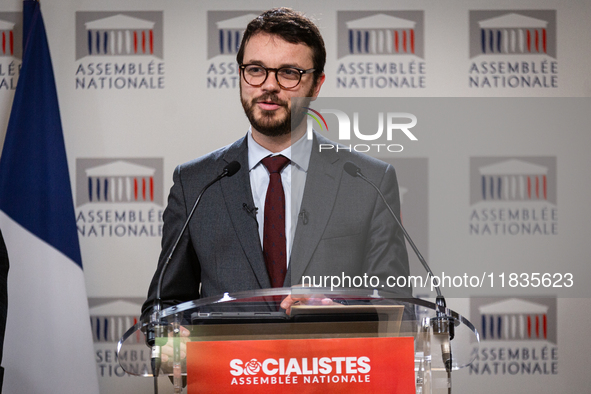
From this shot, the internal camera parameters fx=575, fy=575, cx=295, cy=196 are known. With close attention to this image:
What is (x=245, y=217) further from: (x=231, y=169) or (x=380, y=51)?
(x=380, y=51)

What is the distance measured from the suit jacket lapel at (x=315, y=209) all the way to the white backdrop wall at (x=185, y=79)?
1314mm

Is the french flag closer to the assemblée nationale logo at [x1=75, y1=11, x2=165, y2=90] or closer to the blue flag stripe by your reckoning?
the blue flag stripe

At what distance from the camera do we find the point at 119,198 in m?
Answer: 3.51

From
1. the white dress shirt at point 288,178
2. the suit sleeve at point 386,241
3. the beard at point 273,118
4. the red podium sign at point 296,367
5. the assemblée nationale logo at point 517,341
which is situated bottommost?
the assemblée nationale logo at point 517,341

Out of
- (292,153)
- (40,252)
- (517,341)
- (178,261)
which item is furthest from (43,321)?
(517,341)

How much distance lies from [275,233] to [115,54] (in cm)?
185

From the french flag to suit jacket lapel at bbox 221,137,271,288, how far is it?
4.32ft

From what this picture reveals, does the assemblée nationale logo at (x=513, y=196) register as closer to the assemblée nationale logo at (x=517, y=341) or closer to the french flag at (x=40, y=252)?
the assemblée nationale logo at (x=517, y=341)

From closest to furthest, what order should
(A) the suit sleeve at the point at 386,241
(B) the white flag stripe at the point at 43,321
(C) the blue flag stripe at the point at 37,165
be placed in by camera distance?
(A) the suit sleeve at the point at 386,241 < (B) the white flag stripe at the point at 43,321 < (C) the blue flag stripe at the point at 37,165

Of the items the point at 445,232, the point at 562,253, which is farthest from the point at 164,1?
the point at 562,253

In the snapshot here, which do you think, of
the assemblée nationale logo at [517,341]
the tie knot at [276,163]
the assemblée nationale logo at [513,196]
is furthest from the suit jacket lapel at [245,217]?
the assemblée nationale logo at [517,341]

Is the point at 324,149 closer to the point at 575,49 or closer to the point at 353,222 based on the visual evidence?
the point at 353,222

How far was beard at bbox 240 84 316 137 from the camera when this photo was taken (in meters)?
2.47

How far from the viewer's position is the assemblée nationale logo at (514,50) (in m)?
3.52
